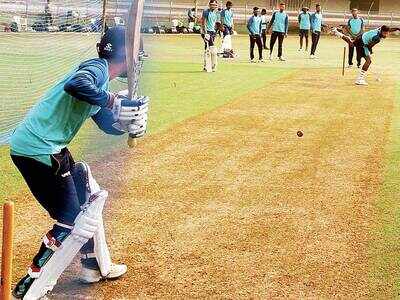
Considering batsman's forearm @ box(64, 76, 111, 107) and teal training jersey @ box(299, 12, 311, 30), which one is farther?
teal training jersey @ box(299, 12, 311, 30)

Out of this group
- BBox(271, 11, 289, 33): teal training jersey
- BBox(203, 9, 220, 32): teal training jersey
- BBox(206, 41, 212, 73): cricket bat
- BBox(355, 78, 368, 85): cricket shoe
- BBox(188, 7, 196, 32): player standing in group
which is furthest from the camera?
BBox(188, 7, 196, 32): player standing in group

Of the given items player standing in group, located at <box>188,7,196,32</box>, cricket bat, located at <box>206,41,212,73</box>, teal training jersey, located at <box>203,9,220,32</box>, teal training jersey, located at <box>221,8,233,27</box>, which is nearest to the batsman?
cricket bat, located at <box>206,41,212,73</box>

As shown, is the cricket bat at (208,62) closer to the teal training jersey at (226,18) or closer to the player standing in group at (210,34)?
the player standing in group at (210,34)

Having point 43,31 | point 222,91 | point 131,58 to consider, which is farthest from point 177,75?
point 131,58

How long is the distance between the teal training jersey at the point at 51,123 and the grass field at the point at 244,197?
608 mm

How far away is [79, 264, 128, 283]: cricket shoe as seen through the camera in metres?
4.98

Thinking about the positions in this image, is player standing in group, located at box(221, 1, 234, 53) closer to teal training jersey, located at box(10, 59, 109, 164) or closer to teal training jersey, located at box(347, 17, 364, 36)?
teal training jersey, located at box(347, 17, 364, 36)

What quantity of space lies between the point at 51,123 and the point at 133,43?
767mm

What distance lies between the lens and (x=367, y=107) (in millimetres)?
14508

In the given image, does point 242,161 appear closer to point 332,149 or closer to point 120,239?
point 332,149

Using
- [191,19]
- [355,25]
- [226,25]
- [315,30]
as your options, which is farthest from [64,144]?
[191,19]

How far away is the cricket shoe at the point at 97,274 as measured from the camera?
16.3 feet

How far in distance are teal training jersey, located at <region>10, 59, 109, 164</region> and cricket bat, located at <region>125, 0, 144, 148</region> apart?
0.59 feet

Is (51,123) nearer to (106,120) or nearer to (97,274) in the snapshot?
(106,120)
